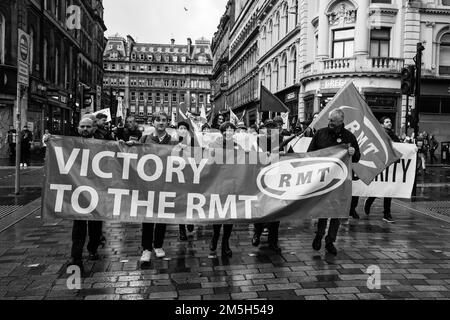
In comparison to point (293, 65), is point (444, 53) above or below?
below

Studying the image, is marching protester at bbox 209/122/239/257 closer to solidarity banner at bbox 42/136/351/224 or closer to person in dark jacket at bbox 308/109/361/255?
solidarity banner at bbox 42/136/351/224

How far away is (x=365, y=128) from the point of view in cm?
795

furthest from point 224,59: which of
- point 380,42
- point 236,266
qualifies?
point 236,266

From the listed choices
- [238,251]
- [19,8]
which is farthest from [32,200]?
[19,8]

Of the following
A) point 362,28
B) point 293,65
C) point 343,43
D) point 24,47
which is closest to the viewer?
point 24,47

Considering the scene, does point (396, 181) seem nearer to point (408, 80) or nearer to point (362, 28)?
point (408, 80)

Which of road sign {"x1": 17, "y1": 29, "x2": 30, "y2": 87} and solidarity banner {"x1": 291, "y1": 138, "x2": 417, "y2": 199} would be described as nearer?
solidarity banner {"x1": 291, "y1": 138, "x2": 417, "y2": 199}

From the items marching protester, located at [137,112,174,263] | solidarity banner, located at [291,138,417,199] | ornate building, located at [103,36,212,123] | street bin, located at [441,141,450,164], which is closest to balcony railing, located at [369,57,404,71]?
street bin, located at [441,141,450,164]

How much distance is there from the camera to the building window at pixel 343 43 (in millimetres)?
27375

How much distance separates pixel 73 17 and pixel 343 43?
26.4 metres

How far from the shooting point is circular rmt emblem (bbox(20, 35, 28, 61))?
10.7 m

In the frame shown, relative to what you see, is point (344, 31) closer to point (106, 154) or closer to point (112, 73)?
point (106, 154)

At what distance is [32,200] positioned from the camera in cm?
1050

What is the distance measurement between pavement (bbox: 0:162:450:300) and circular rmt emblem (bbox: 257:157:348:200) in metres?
0.85
